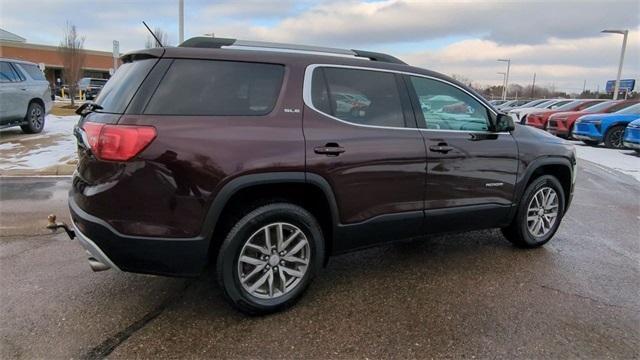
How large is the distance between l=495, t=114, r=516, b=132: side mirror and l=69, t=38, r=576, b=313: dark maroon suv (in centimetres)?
22

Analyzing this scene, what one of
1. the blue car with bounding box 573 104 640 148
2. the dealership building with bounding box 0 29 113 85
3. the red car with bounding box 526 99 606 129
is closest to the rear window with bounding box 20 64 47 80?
the blue car with bounding box 573 104 640 148

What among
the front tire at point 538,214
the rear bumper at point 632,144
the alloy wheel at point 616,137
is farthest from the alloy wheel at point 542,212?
the alloy wheel at point 616,137

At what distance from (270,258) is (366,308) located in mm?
803

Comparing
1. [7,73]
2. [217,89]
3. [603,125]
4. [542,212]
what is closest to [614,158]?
[603,125]

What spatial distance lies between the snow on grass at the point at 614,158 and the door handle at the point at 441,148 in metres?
7.30

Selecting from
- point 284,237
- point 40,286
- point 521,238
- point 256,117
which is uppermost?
point 256,117

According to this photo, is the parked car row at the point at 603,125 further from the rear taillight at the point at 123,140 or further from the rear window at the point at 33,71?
the rear window at the point at 33,71

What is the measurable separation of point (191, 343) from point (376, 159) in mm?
1770

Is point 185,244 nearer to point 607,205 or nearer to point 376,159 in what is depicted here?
point 376,159

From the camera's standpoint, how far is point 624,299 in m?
3.74

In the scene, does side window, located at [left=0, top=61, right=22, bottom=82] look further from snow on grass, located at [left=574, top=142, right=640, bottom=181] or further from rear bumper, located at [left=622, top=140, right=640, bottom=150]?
rear bumper, located at [left=622, top=140, right=640, bottom=150]

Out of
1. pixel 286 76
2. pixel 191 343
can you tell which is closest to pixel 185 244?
pixel 191 343

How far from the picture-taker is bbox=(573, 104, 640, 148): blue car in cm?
1408

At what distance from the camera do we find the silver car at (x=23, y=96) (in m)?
10.7
